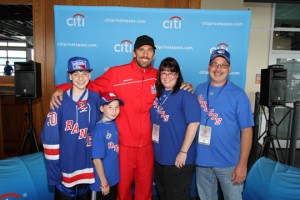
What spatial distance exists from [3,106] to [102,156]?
3.11 meters

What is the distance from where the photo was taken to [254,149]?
3.80m

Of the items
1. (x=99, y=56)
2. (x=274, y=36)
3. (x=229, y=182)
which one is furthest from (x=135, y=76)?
(x=274, y=36)

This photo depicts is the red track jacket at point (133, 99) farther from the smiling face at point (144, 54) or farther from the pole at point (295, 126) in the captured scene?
the pole at point (295, 126)

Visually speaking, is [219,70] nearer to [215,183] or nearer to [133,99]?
[133,99]

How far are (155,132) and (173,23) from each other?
154 cm

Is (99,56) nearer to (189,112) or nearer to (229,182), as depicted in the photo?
(189,112)

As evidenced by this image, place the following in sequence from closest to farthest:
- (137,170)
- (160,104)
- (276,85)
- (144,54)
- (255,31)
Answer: (160,104)
(144,54)
(137,170)
(276,85)
(255,31)

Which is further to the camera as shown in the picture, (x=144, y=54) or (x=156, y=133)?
(x=144, y=54)

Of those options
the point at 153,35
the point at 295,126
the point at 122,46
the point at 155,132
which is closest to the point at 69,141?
the point at 155,132

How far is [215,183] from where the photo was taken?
197 cm

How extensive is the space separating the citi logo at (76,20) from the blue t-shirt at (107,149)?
163cm

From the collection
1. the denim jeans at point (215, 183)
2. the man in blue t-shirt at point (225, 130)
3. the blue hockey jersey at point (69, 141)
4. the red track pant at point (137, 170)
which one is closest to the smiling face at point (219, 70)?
the man in blue t-shirt at point (225, 130)

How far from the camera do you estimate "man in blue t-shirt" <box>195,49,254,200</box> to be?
5.77ft

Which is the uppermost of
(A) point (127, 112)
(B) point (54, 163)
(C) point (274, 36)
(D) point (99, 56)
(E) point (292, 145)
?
(C) point (274, 36)
